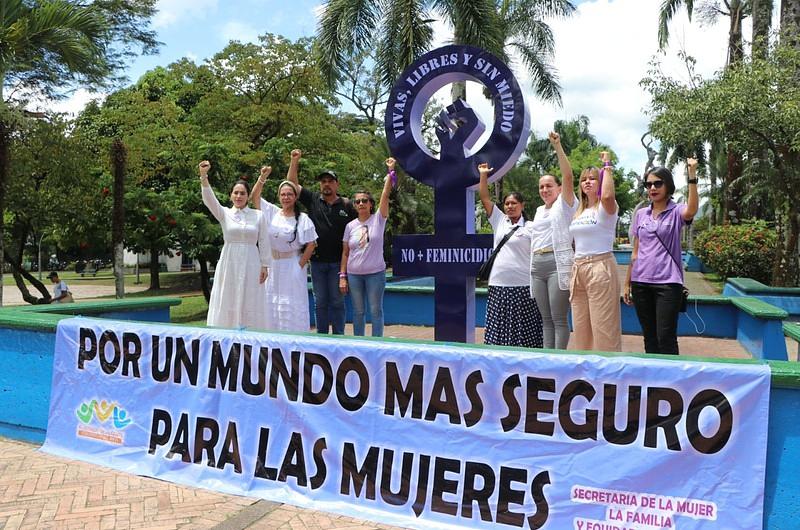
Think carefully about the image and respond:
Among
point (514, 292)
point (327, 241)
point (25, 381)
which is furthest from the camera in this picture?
point (327, 241)

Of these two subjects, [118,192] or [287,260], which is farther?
[118,192]

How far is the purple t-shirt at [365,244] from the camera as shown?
576 cm

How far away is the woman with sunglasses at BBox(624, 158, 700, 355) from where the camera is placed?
4.21 meters

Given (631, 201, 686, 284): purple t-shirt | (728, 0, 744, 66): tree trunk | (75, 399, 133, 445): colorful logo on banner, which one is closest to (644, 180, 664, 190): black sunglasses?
(631, 201, 686, 284): purple t-shirt

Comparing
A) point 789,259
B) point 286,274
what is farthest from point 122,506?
point 789,259

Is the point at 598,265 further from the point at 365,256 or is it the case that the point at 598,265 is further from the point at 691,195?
the point at 365,256

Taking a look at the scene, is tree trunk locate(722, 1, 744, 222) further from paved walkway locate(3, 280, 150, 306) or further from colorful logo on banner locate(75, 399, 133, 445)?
paved walkway locate(3, 280, 150, 306)

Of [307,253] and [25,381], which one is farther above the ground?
[307,253]

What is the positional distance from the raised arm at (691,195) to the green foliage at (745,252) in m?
15.8

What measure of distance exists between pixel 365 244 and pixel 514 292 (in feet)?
4.91

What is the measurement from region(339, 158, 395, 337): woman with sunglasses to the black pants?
7.79 feet

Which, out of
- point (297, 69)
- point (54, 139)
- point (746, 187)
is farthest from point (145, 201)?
point (746, 187)

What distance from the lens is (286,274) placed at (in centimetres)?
574

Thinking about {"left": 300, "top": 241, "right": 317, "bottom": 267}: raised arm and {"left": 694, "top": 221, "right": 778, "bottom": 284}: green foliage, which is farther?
{"left": 694, "top": 221, "right": 778, "bottom": 284}: green foliage
